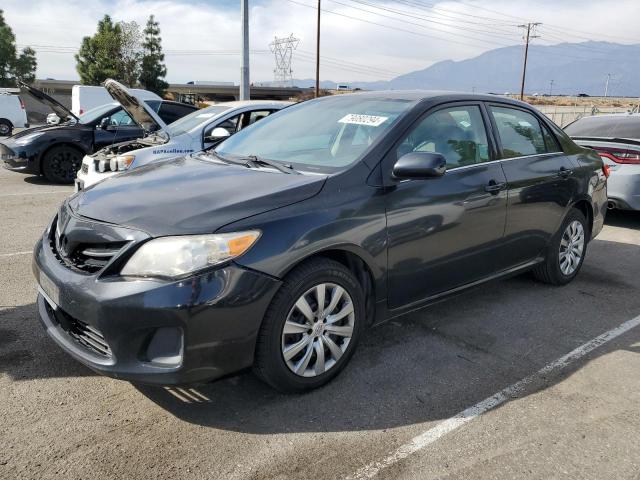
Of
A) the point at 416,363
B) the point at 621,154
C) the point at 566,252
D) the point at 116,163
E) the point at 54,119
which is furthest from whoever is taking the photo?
the point at 54,119

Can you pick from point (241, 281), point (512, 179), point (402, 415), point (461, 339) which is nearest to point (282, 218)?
point (241, 281)

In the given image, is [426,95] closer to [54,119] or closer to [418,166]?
[418,166]

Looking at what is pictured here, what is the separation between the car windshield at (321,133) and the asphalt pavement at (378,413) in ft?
4.18

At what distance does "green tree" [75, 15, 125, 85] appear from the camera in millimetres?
48375

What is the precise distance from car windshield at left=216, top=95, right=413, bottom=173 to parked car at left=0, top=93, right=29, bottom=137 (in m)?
23.4

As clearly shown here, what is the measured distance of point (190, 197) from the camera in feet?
9.44

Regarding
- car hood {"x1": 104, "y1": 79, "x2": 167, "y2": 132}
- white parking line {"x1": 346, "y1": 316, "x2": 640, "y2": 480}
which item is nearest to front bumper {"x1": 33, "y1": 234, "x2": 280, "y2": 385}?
white parking line {"x1": 346, "y1": 316, "x2": 640, "y2": 480}

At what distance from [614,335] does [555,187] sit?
49.5 inches

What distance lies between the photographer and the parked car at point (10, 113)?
23.5 metres

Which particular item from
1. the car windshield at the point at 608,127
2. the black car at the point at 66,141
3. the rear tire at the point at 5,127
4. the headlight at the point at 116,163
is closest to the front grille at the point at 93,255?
the headlight at the point at 116,163

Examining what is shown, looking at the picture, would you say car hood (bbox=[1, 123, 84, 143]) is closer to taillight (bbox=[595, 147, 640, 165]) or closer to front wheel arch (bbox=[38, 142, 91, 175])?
front wheel arch (bbox=[38, 142, 91, 175])

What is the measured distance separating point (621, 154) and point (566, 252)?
117 inches

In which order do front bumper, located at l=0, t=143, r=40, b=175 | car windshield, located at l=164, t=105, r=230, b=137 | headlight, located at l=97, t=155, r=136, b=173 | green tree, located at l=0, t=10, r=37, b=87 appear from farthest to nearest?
green tree, located at l=0, t=10, r=37, b=87 → front bumper, located at l=0, t=143, r=40, b=175 → car windshield, located at l=164, t=105, r=230, b=137 → headlight, located at l=97, t=155, r=136, b=173

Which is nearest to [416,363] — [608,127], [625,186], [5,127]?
[625,186]
